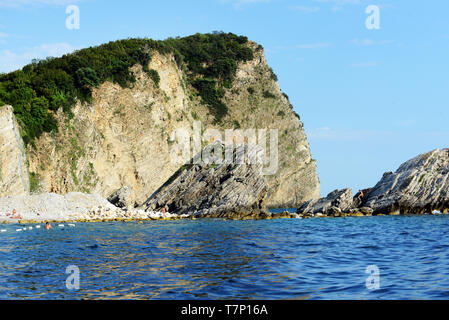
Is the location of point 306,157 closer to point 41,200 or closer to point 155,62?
point 155,62

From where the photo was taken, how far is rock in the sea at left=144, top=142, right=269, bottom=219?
168ft

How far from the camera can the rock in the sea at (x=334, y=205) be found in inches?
2055

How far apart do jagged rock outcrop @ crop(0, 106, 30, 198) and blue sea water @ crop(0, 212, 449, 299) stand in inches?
993

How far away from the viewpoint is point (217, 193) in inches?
2084

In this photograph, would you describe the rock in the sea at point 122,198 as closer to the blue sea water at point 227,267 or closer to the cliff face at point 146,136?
the cliff face at point 146,136

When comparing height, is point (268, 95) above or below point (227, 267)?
above

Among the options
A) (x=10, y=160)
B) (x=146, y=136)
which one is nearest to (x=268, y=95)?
(x=146, y=136)

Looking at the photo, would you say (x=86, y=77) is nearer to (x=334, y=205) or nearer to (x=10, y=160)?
(x=10, y=160)

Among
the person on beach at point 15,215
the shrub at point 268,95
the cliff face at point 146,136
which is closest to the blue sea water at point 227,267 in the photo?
the person on beach at point 15,215

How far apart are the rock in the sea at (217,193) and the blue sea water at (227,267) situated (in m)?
25.2
